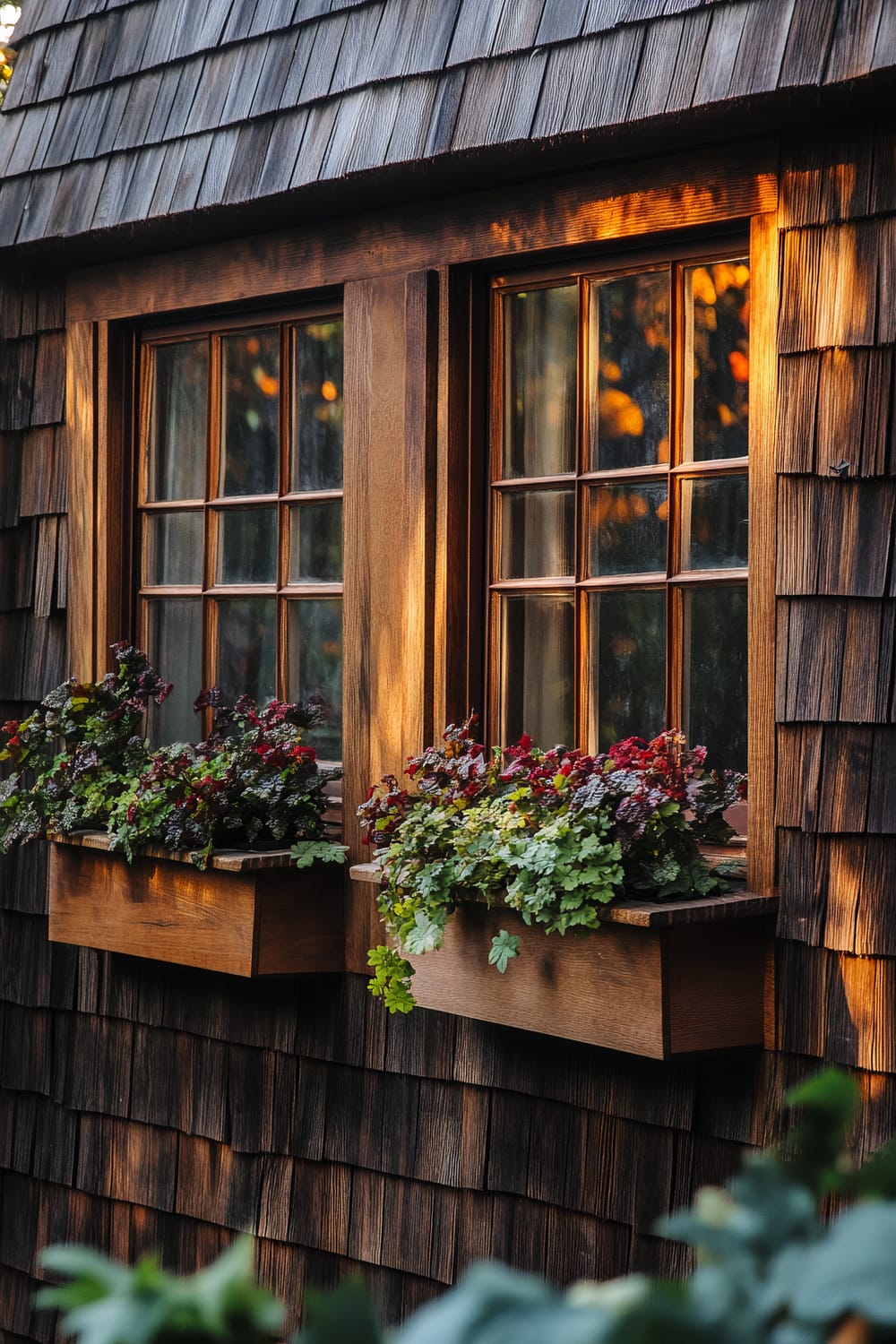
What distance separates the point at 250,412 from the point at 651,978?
190 cm

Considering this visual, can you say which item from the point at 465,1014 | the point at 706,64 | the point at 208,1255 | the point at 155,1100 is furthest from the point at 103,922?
the point at 706,64

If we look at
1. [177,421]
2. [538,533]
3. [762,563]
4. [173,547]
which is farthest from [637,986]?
[177,421]

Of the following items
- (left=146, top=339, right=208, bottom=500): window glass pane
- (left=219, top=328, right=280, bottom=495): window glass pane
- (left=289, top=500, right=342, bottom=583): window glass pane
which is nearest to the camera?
(left=289, top=500, right=342, bottom=583): window glass pane

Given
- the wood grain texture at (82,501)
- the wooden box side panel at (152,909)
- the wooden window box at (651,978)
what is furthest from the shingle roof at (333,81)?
the wooden box side panel at (152,909)

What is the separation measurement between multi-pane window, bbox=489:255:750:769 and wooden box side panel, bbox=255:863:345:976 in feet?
1.87

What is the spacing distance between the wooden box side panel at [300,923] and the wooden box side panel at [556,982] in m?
0.37

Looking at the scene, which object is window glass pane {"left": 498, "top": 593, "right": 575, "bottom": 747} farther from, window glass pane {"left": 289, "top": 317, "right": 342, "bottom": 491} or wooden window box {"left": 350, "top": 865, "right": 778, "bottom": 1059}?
window glass pane {"left": 289, "top": 317, "right": 342, "bottom": 491}

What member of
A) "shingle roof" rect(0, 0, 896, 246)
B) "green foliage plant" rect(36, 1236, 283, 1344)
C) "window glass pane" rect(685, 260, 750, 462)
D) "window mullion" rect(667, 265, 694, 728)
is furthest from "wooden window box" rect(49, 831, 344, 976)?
"green foliage plant" rect(36, 1236, 283, 1344)

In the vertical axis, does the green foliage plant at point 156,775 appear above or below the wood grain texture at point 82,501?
below

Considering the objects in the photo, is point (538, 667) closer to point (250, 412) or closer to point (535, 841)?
point (535, 841)

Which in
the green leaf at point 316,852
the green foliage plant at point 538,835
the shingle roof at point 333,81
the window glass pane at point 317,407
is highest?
the shingle roof at point 333,81

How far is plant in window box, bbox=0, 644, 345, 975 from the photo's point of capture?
3498mm

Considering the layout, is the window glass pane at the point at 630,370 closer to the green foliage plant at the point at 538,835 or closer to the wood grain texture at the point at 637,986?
the green foliage plant at the point at 538,835

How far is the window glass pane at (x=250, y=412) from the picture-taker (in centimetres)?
390
